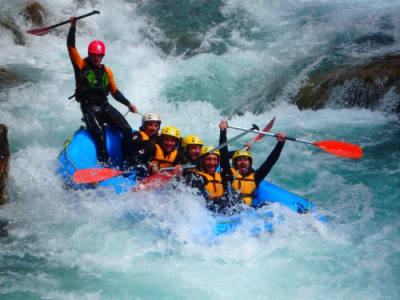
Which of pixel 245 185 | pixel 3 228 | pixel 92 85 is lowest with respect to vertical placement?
pixel 3 228

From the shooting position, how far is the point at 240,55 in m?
9.73

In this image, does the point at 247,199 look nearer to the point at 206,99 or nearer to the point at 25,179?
the point at 25,179

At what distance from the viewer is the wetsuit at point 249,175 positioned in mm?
4480

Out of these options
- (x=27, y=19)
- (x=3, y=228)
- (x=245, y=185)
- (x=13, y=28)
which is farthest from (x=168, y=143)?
(x=27, y=19)

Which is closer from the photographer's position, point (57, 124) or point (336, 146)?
point (336, 146)

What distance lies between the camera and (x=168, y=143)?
4.67 meters

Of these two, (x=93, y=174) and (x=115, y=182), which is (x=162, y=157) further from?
(x=93, y=174)

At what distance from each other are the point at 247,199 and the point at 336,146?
120cm

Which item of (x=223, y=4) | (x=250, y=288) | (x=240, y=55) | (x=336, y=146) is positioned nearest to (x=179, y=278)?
(x=250, y=288)

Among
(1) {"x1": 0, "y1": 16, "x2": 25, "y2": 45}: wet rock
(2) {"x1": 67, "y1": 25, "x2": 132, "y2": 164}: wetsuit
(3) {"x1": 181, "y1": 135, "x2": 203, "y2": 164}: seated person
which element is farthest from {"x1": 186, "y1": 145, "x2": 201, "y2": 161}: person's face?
(1) {"x1": 0, "y1": 16, "x2": 25, "y2": 45}: wet rock

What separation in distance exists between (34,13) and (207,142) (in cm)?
631

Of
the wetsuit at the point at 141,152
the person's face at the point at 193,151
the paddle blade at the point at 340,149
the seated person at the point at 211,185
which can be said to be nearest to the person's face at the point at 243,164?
the seated person at the point at 211,185

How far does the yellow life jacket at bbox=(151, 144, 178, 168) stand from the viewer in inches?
185

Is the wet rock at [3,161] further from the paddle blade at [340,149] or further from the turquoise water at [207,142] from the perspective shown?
the paddle blade at [340,149]
